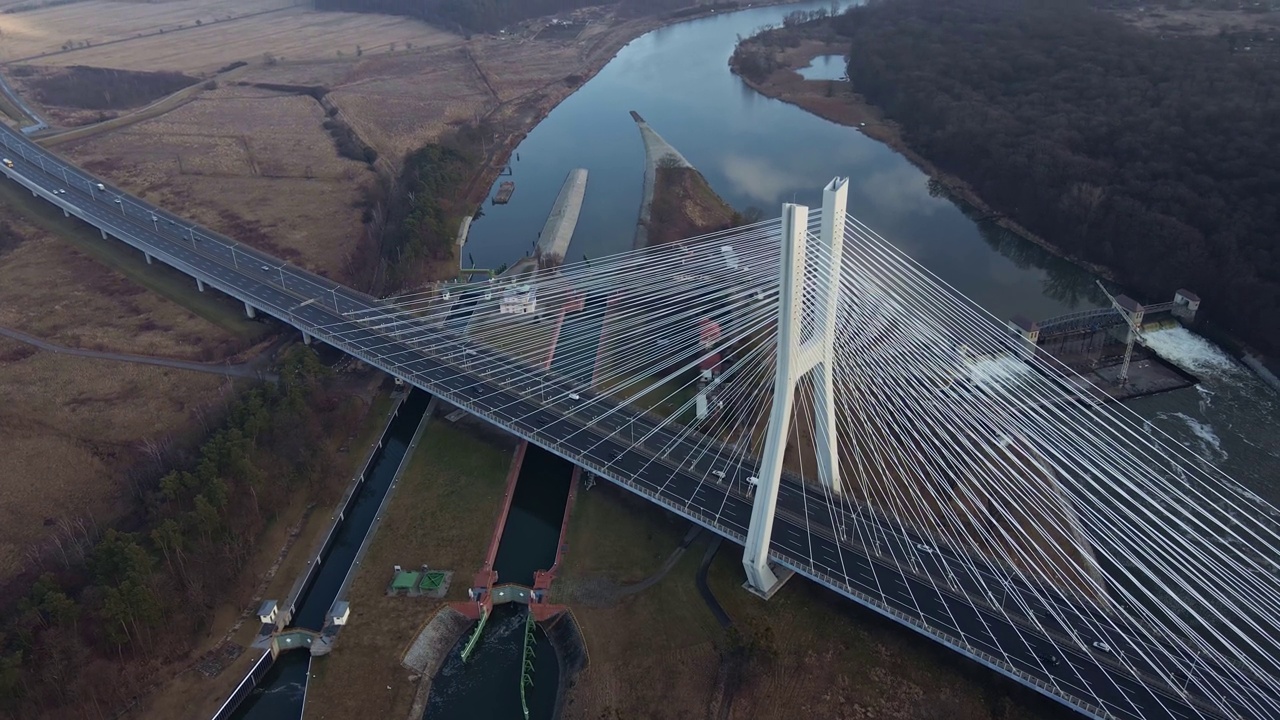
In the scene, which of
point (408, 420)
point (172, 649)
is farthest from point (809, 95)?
point (172, 649)

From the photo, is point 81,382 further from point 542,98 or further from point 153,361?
point 542,98

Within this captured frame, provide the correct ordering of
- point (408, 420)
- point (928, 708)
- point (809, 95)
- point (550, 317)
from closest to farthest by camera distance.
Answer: point (928, 708)
point (408, 420)
point (550, 317)
point (809, 95)

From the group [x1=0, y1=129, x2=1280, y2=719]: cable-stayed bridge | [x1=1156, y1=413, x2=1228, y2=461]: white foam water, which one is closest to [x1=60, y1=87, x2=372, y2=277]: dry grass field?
[x1=0, y1=129, x2=1280, y2=719]: cable-stayed bridge

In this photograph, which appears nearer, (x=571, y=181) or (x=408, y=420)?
(x=408, y=420)

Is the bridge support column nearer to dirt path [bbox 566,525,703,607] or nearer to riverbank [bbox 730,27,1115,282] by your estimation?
dirt path [bbox 566,525,703,607]

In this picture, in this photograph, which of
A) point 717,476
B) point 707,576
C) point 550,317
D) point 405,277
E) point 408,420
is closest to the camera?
point 707,576

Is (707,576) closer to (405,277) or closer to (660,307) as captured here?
(660,307)

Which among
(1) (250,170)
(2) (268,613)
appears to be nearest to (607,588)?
(2) (268,613)
